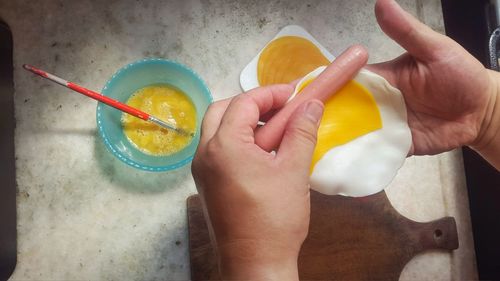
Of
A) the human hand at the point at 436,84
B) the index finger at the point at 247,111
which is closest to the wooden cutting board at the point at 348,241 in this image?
the human hand at the point at 436,84

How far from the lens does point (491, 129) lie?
3.47 ft

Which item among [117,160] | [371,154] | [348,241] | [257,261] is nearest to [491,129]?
[371,154]

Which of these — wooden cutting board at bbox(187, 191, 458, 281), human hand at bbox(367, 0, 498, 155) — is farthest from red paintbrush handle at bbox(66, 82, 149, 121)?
human hand at bbox(367, 0, 498, 155)

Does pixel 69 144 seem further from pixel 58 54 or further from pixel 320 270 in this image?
pixel 320 270

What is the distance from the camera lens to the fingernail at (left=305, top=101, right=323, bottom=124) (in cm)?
82

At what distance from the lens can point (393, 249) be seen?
116cm

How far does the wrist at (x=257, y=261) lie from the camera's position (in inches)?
31.1

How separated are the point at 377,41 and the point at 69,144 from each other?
0.89 metres

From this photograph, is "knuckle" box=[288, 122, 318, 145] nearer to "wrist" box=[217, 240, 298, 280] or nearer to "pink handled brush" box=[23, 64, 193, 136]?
"wrist" box=[217, 240, 298, 280]

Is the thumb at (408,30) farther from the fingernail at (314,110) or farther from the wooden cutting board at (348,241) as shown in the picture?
the wooden cutting board at (348,241)

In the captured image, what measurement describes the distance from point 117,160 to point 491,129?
3.02 ft

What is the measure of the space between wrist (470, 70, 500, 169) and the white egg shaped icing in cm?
18

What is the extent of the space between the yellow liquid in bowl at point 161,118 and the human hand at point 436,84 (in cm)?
49

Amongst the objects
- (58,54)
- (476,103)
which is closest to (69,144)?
(58,54)
